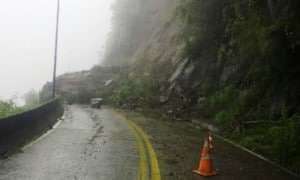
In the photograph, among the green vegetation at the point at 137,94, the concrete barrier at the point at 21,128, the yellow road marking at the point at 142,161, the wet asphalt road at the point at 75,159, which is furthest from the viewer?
the green vegetation at the point at 137,94

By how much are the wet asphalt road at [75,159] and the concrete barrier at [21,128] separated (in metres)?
0.36

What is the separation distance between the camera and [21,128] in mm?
15078

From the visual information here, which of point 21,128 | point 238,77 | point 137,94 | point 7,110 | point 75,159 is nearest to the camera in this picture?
point 75,159

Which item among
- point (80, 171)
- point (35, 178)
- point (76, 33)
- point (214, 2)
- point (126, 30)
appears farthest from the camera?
point (76, 33)

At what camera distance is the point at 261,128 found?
1842 cm

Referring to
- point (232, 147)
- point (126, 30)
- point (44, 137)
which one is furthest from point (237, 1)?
point (126, 30)

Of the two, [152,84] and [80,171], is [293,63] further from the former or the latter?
[152,84]

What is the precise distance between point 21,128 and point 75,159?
352 cm

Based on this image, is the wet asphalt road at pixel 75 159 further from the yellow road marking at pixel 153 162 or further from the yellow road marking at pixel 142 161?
the yellow road marking at pixel 153 162

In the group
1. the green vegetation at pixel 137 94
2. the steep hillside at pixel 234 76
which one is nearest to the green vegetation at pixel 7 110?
the steep hillside at pixel 234 76

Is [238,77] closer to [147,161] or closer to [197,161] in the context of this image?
[197,161]

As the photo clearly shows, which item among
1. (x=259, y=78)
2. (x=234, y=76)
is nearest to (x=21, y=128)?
(x=259, y=78)

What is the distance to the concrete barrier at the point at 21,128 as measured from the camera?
1280cm

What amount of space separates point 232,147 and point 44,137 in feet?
19.4
